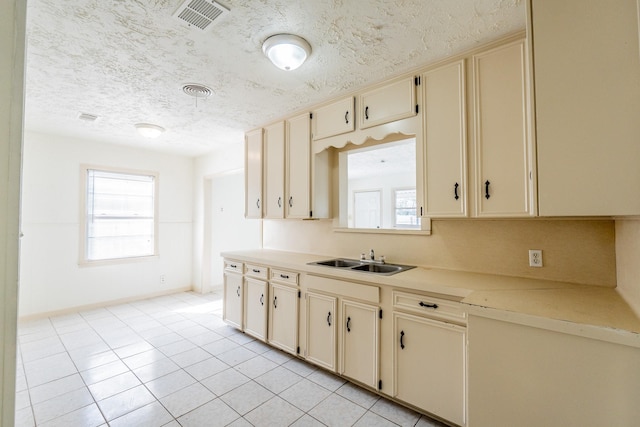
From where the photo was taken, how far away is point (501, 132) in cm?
188

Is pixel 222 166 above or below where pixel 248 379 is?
above

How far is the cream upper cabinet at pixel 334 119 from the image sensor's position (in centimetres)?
266

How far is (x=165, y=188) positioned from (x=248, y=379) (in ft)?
12.8

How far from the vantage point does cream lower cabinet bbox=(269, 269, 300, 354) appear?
2.72 meters

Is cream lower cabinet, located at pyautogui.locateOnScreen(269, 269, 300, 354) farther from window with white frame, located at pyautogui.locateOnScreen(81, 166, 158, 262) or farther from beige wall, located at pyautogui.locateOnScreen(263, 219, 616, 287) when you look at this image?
window with white frame, located at pyautogui.locateOnScreen(81, 166, 158, 262)

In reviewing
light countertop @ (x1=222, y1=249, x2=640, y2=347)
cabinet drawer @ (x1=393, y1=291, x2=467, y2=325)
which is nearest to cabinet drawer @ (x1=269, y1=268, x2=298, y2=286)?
light countertop @ (x1=222, y1=249, x2=640, y2=347)

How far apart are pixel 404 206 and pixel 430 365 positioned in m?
5.19

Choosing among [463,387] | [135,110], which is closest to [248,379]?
[463,387]

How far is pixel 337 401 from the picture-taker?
2.13 metres

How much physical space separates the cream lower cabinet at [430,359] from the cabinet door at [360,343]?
174mm

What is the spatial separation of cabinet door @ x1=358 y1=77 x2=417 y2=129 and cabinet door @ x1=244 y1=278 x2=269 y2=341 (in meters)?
1.98

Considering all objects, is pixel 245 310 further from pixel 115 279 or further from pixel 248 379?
pixel 115 279

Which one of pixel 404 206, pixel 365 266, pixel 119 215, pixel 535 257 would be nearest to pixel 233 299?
pixel 365 266

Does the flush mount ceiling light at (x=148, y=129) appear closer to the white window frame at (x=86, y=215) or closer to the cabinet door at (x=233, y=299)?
the white window frame at (x=86, y=215)
